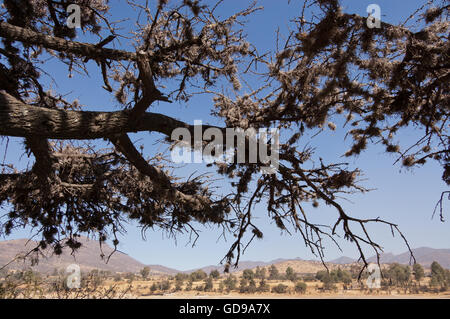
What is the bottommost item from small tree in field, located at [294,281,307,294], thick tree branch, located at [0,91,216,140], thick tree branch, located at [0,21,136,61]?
small tree in field, located at [294,281,307,294]

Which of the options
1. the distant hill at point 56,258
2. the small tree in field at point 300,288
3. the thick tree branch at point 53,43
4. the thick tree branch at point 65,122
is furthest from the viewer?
the small tree in field at point 300,288

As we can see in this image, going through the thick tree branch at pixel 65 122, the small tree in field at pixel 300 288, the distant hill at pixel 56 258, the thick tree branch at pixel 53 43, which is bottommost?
the small tree in field at pixel 300 288

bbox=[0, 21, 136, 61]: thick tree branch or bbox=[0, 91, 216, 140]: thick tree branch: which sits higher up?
bbox=[0, 21, 136, 61]: thick tree branch

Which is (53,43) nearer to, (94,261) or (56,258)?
(56,258)

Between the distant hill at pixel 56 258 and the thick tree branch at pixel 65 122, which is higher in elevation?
the thick tree branch at pixel 65 122

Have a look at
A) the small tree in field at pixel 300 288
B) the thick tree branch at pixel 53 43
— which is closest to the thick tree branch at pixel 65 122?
the thick tree branch at pixel 53 43

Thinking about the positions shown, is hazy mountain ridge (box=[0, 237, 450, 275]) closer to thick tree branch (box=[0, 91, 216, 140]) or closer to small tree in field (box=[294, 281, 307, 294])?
thick tree branch (box=[0, 91, 216, 140])

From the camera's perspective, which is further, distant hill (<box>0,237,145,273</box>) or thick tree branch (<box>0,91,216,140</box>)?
distant hill (<box>0,237,145,273</box>)

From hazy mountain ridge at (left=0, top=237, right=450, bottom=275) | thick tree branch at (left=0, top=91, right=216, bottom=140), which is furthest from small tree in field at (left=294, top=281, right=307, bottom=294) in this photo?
thick tree branch at (left=0, top=91, right=216, bottom=140)

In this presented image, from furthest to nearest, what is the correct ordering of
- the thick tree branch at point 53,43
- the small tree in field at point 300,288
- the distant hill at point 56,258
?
the small tree in field at point 300,288
the distant hill at point 56,258
the thick tree branch at point 53,43

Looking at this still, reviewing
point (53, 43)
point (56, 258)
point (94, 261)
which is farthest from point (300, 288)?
point (94, 261)

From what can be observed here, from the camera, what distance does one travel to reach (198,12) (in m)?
4.02

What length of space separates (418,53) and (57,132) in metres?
3.63

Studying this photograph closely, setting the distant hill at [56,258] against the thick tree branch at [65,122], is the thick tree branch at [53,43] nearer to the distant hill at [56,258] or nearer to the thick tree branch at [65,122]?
the thick tree branch at [65,122]
